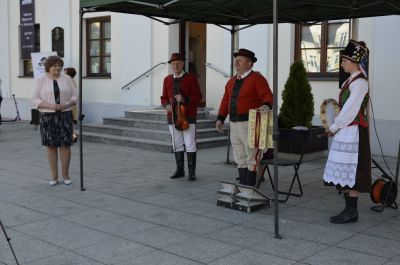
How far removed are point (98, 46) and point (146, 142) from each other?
5.16m

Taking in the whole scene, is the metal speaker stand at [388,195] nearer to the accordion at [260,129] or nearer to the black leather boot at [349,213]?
the black leather boot at [349,213]

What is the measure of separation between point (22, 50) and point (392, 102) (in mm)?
12647

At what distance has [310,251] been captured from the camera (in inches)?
187

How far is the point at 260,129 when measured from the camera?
6156 millimetres

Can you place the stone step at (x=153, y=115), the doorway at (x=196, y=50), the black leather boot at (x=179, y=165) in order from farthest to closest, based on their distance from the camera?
the doorway at (x=196, y=50)
the stone step at (x=153, y=115)
the black leather boot at (x=179, y=165)

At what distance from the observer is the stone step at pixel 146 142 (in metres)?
11.0

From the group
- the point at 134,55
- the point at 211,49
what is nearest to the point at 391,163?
the point at 211,49

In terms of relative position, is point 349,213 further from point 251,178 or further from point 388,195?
point 251,178

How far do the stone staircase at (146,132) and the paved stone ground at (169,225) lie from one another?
2.77 metres

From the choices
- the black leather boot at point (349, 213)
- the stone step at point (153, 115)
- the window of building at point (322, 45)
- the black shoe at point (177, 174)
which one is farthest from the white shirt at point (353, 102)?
the stone step at point (153, 115)

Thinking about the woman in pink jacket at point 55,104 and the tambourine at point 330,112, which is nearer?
the tambourine at point 330,112

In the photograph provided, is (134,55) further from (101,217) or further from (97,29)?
(101,217)

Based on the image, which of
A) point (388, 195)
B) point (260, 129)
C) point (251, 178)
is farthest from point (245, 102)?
point (388, 195)

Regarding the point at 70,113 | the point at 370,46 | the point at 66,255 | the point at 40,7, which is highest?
the point at 40,7
